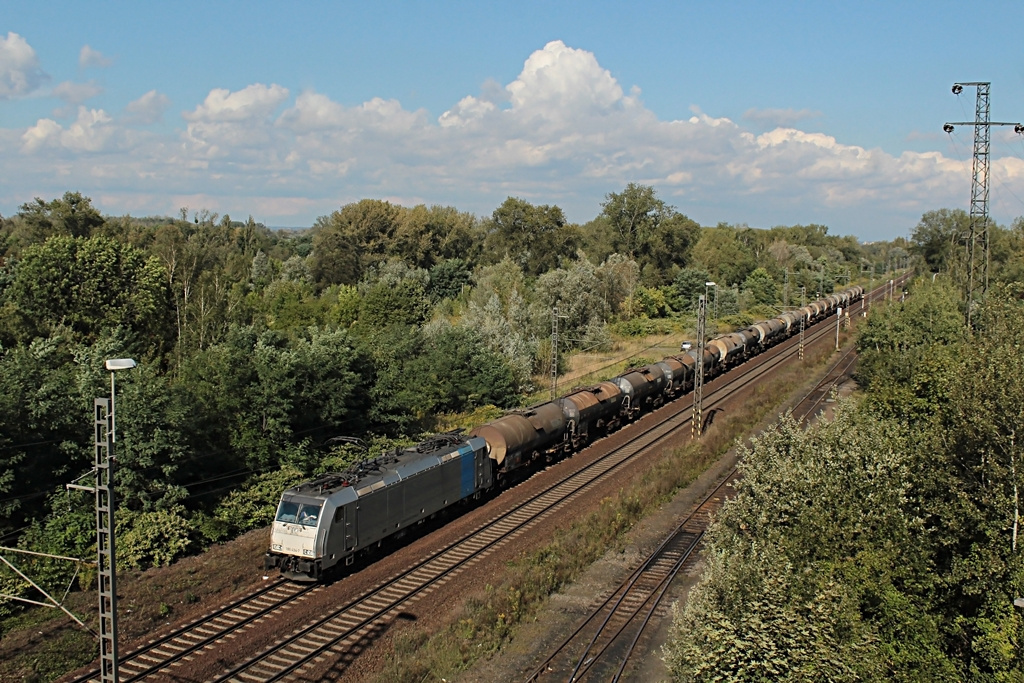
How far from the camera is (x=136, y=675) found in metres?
16.1

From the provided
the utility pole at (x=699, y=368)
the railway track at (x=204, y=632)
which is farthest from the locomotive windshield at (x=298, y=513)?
the utility pole at (x=699, y=368)

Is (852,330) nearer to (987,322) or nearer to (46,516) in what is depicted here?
(987,322)

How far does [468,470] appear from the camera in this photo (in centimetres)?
2631

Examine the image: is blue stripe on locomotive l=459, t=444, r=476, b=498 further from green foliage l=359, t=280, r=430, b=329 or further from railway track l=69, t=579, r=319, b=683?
green foliage l=359, t=280, r=430, b=329

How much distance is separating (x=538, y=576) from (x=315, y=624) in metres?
5.96

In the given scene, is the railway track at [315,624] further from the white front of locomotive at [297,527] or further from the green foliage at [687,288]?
the green foliage at [687,288]

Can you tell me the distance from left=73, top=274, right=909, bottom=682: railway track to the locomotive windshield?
1.98 m

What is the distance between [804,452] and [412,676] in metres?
10.3

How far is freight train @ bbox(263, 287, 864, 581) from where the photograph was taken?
2022 cm

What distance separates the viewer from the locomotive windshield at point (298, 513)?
2002 cm

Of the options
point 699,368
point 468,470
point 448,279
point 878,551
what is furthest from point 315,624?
point 448,279

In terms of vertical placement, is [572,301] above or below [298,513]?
above

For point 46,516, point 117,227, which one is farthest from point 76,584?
point 117,227

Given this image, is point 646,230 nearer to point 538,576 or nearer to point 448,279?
point 448,279
